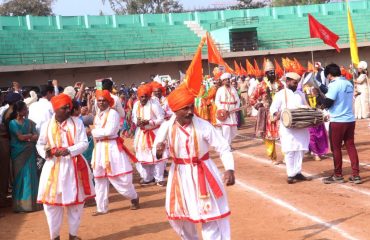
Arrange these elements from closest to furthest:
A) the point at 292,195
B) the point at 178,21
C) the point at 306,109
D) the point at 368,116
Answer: the point at 292,195
the point at 306,109
the point at 368,116
the point at 178,21

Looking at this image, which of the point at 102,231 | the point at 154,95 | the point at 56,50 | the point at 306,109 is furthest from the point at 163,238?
the point at 56,50

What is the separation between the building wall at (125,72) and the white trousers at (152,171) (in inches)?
951

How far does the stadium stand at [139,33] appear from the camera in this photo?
34688mm

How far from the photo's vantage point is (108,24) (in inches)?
1592

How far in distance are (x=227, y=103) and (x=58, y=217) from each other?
273 inches

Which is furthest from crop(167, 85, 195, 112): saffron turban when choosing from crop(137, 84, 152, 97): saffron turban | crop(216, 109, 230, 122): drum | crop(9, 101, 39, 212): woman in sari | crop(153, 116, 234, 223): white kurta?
crop(216, 109, 230, 122): drum

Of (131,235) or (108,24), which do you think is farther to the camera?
(108,24)

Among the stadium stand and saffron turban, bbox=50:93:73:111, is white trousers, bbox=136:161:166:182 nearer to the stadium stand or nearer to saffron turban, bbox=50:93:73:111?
saffron turban, bbox=50:93:73:111

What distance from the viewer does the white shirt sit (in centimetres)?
820

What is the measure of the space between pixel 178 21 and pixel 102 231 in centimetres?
A: 3792

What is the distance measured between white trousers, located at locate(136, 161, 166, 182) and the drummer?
2.27m

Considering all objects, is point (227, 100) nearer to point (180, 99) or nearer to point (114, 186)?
point (114, 186)

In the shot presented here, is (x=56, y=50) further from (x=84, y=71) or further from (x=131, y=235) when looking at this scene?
(x=131, y=235)

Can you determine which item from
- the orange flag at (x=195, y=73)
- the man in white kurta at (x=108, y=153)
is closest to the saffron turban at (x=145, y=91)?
the orange flag at (x=195, y=73)
